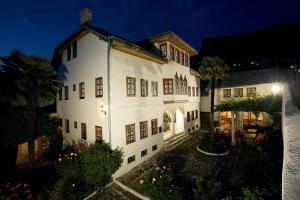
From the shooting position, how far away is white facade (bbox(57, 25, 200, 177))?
1178cm

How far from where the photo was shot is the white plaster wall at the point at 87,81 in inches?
479

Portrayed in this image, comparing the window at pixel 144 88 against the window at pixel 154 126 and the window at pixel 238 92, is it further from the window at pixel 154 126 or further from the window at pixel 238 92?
the window at pixel 238 92

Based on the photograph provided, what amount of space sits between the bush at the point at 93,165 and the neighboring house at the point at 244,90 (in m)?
16.7

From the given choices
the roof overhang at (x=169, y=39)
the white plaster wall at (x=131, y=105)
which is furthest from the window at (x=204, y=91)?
the white plaster wall at (x=131, y=105)

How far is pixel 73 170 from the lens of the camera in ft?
33.9

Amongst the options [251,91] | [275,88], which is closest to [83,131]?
[251,91]

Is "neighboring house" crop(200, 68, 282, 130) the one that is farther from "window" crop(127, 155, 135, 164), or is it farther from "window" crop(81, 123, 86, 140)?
"window" crop(81, 123, 86, 140)

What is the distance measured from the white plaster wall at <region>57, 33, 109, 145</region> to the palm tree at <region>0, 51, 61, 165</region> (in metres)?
2.62

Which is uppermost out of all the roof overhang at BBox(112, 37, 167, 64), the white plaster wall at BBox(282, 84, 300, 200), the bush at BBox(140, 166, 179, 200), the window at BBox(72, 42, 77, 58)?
the window at BBox(72, 42, 77, 58)

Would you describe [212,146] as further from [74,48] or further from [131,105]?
[74,48]

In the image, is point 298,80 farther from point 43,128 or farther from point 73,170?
point 43,128

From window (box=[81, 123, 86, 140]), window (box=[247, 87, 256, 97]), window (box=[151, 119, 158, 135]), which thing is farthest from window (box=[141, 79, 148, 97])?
window (box=[247, 87, 256, 97])

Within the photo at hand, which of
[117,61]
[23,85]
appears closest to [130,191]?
[117,61]

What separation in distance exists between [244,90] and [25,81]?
25.2 m
